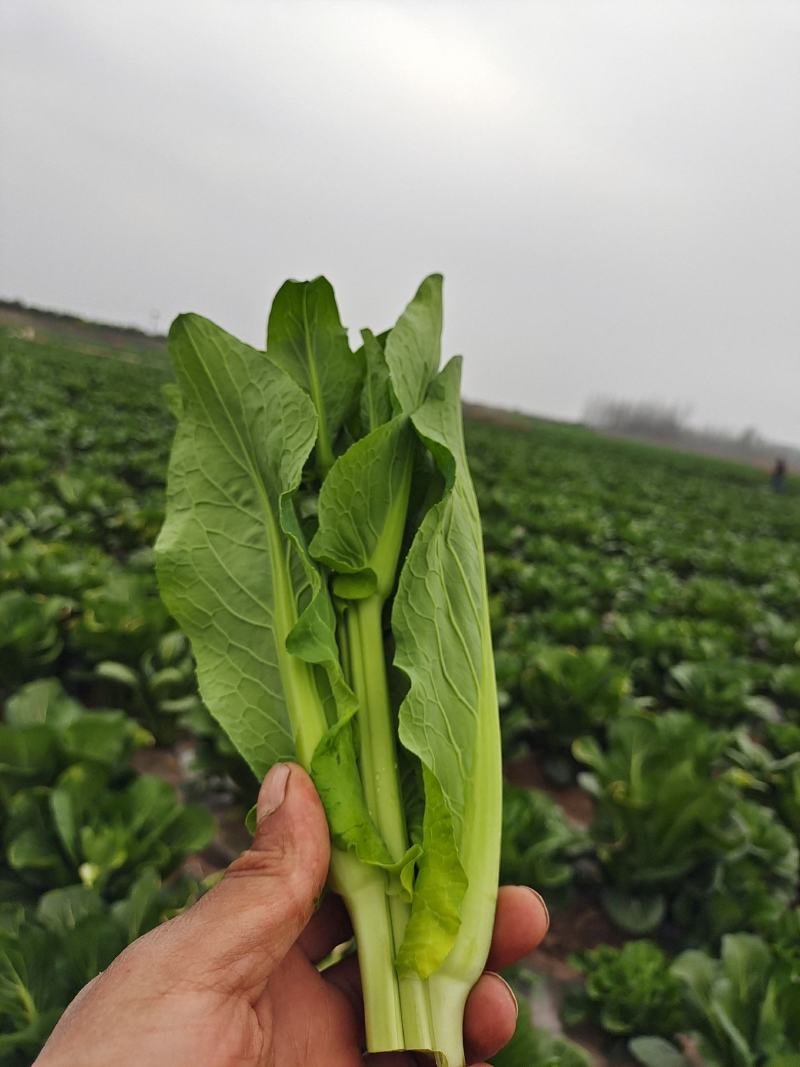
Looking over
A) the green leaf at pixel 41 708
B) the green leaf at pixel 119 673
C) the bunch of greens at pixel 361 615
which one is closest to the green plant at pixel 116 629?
the green leaf at pixel 119 673

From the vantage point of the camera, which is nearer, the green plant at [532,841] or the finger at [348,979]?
the finger at [348,979]

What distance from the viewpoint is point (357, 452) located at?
1317mm

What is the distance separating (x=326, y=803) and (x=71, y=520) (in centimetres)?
496

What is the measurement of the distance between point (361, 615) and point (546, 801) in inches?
67.8

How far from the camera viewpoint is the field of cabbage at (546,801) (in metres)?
1.91

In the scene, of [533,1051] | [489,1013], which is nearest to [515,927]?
[489,1013]

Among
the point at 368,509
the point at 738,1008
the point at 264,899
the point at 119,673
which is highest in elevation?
the point at 368,509

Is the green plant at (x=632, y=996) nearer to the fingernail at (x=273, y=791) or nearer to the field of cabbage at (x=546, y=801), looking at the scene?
the field of cabbage at (x=546, y=801)

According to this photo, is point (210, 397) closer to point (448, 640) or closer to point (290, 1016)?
point (448, 640)

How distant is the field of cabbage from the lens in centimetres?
191

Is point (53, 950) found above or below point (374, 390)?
below

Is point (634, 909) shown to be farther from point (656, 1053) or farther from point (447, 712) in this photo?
point (447, 712)

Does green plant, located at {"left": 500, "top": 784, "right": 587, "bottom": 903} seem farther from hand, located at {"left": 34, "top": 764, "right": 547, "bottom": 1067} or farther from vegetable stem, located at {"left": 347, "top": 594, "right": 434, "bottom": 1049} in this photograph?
vegetable stem, located at {"left": 347, "top": 594, "right": 434, "bottom": 1049}

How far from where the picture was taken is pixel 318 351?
152 centimetres
